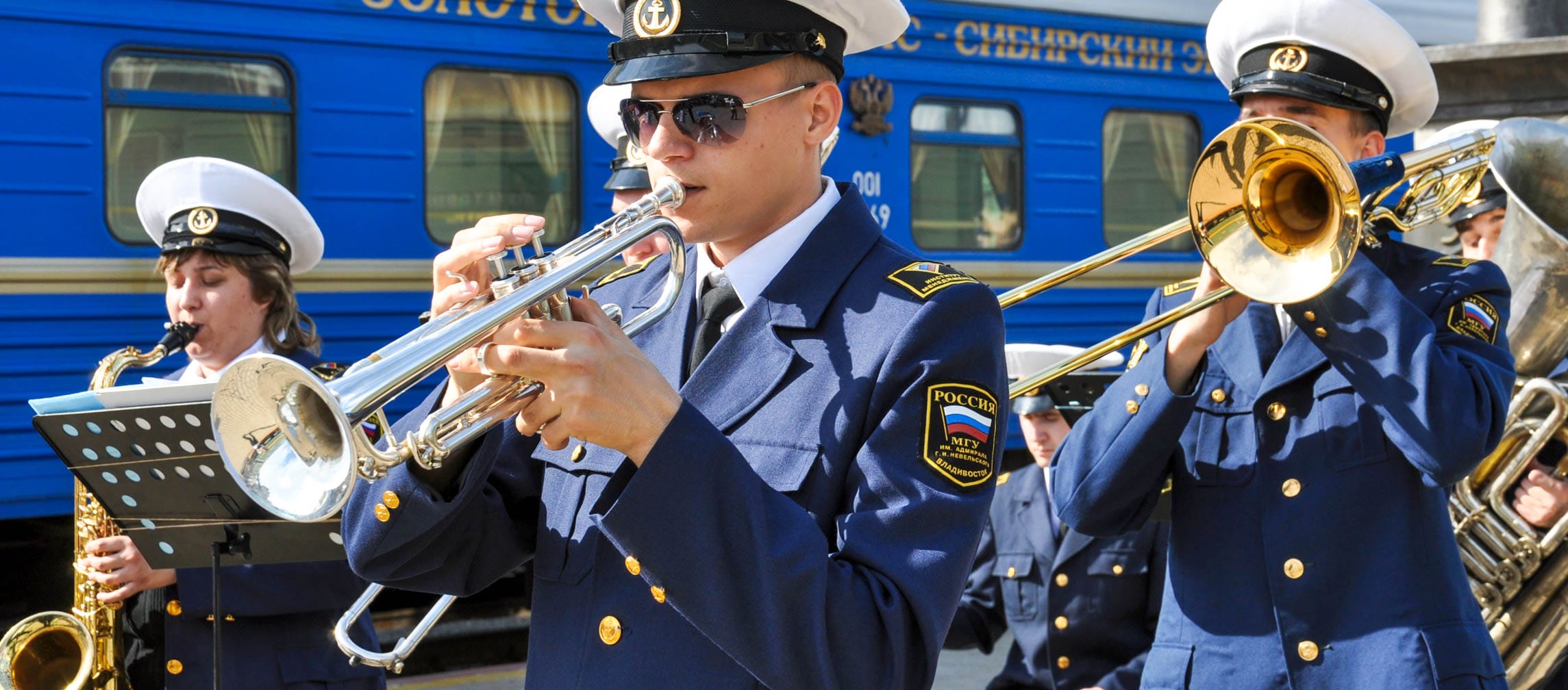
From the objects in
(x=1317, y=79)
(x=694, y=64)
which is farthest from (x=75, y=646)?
(x=1317, y=79)

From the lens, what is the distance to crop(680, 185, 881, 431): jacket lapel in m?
2.07

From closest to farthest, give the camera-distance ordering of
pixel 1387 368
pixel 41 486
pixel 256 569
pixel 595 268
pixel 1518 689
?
1. pixel 595 268
2. pixel 1387 368
3. pixel 256 569
4. pixel 1518 689
5. pixel 41 486

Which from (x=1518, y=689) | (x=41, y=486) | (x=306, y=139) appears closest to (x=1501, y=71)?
(x=1518, y=689)

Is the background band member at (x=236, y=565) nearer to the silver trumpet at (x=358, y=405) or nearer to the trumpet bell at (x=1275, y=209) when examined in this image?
the silver trumpet at (x=358, y=405)

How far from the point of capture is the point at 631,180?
17.8 feet

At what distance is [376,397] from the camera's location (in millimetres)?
1763

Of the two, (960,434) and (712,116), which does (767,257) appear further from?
(960,434)

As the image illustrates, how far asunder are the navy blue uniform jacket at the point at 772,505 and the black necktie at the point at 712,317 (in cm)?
2

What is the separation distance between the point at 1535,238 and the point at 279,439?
3267 millimetres

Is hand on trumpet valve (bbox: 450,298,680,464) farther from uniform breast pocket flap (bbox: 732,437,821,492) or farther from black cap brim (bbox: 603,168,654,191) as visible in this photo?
black cap brim (bbox: 603,168,654,191)

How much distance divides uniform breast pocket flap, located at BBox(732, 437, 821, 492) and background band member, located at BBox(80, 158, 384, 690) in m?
1.60

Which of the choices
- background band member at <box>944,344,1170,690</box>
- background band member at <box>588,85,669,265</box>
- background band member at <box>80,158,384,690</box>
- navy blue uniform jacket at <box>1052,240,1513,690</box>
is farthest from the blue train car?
navy blue uniform jacket at <box>1052,240,1513,690</box>

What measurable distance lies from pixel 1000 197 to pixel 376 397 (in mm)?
7424

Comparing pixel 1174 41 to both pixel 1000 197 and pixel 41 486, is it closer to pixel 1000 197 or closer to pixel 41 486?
pixel 1000 197
